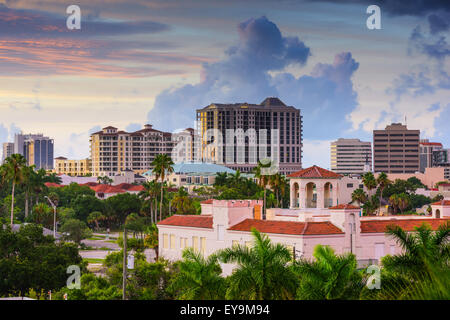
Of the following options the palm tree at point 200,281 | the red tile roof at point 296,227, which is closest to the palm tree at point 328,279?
the palm tree at point 200,281

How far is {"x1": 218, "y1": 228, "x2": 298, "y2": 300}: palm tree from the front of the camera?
27.7 metres

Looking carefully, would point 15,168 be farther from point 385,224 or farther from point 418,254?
point 418,254

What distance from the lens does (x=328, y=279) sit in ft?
84.6

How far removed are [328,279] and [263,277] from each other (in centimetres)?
340

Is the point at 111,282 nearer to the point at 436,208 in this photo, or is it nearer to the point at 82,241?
the point at 436,208

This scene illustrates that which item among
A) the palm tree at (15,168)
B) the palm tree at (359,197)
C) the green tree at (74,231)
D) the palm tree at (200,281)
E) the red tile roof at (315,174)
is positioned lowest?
the green tree at (74,231)

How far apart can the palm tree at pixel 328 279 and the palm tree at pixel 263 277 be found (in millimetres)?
1730

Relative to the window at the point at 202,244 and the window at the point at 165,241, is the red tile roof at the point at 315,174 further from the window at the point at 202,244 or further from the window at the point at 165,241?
the window at the point at 165,241

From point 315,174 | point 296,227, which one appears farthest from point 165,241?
point 296,227

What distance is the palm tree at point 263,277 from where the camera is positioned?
90.8 feet

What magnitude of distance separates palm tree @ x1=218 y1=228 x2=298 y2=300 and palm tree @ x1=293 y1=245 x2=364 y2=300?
1.73 m

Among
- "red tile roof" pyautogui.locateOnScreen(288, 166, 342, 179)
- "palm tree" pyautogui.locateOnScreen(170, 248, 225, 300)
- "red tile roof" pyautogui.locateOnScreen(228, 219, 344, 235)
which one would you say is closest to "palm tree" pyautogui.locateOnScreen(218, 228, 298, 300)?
"palm tree" pyautogui.locateOnScreen(170, 248, 225, 300)
